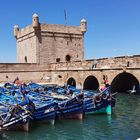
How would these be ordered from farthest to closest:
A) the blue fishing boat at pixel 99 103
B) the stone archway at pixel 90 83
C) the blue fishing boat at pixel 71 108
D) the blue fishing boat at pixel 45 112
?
the stone archway at pixel 90 83 < the blue fishing boat at pixel 99 103 < the blue fishing boat at pixel 71 108 < the blue fishing boat at pixel 45 112

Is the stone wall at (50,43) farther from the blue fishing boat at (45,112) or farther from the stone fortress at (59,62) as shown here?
the blue fishing boat at (45,112)

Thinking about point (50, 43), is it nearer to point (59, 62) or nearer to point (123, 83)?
point (59, 62)

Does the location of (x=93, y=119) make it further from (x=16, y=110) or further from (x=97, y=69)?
(x=97, y=69)

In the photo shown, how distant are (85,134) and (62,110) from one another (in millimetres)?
2587

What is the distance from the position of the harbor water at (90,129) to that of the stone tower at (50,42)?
2054 cm

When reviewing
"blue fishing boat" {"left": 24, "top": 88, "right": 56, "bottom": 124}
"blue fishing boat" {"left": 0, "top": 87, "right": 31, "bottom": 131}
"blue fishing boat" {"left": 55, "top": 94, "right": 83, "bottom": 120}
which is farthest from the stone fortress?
"blue fishing boat" {"left": 0, "top": 87, "right": 31, "bottom": 131}

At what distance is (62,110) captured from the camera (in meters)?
15.2

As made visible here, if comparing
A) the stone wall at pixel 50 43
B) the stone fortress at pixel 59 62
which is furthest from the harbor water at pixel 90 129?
the stone wall at pixel 50 43

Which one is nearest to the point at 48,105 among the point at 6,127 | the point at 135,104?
the point at 6,127

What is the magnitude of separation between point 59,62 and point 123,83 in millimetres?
8668

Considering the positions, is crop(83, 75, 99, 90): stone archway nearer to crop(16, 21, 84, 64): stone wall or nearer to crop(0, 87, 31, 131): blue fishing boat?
crop(16, 21, 84, 64): stone wall

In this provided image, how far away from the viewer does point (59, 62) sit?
113 ft

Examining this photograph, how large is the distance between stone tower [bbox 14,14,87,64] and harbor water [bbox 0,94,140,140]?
809 inches

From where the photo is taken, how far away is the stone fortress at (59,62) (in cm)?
2775
